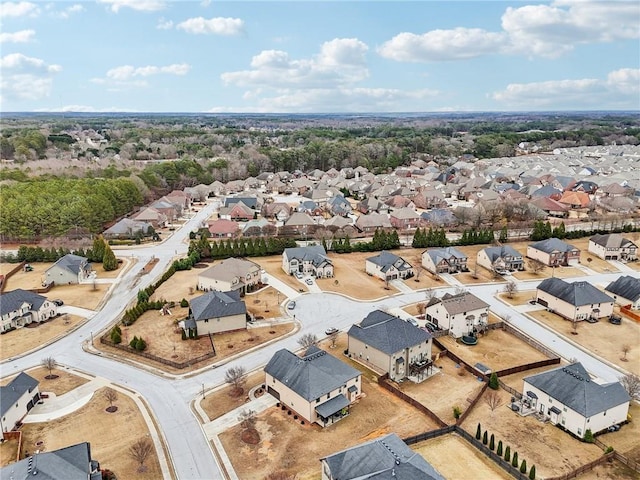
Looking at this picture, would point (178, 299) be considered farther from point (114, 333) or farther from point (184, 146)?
point (184, 146)

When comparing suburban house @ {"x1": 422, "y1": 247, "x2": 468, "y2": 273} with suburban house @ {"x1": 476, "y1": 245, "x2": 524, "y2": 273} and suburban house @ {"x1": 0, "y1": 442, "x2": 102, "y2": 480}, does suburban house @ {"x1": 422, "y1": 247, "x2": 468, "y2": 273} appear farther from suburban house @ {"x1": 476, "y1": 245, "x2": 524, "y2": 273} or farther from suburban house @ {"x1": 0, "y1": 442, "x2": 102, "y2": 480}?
suburban house @ {"x1": 0, "y1": 442, "x2": 102, "y2": 480}

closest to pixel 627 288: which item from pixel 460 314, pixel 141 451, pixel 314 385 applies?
pixel 460 314

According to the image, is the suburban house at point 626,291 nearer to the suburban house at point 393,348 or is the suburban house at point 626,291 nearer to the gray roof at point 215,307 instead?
the suburban house at point 393,348

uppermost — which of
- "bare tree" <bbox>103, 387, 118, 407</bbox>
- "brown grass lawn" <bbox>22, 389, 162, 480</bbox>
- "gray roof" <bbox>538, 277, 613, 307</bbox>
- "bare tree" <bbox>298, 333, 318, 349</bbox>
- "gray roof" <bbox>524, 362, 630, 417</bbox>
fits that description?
"gray roof" <bbox>538, 277, 613, 307</bbox>

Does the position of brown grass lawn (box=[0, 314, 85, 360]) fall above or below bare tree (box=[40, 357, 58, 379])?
below

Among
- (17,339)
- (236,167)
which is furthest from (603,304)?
(236,167)

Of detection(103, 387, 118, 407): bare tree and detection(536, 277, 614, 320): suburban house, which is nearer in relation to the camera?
detection(103, 387, 118, 407): bare tree

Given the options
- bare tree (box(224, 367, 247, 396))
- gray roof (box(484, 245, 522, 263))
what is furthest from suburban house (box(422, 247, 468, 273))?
bare tree (box(224, 367, 247, 396))

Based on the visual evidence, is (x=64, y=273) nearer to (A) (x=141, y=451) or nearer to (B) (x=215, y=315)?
(B) (x=215, y=315)
